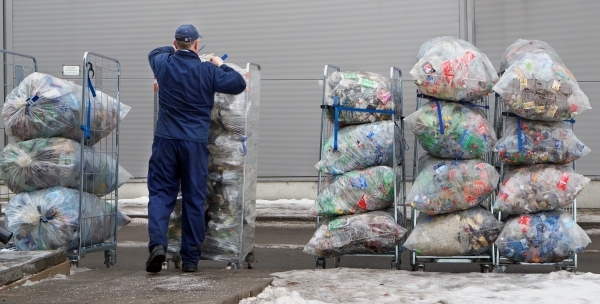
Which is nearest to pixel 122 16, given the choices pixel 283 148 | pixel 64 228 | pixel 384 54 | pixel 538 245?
pixel 283 148

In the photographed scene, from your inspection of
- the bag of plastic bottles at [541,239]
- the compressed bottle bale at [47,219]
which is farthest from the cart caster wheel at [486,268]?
the compressed bottle bale at [47,219]

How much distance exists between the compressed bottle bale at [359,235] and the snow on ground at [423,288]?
26 centimetres

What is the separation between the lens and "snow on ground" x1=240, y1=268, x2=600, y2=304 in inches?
178

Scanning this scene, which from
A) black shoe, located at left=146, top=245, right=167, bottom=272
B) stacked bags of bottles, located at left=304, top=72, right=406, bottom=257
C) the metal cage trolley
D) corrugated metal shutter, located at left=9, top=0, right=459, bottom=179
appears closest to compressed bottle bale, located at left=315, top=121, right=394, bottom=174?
stacked bags of bottles, located at left=304, top=72, right=406, bottom=257

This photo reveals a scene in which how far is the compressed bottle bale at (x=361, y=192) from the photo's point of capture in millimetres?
6031

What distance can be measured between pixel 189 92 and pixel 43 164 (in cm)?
137

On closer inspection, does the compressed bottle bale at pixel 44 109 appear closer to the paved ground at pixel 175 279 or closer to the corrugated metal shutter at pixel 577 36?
the paved ground at pixel 175 279

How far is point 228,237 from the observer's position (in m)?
6.02

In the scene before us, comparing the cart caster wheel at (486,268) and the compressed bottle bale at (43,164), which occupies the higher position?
the compressed bottle bale at (43,164)

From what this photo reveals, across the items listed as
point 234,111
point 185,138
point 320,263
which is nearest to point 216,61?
point 234,111

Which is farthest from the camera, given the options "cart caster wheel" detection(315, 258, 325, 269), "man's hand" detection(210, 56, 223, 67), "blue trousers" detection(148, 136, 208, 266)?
A: "cart caster wheel" detection(315, 258, 325, 269)

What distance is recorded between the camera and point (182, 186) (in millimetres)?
5695

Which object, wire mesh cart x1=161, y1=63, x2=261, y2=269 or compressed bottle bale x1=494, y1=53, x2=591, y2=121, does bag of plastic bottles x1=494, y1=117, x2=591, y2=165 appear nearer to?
compressed bottle bale x1=494, y1=53, x2=591, y2=121

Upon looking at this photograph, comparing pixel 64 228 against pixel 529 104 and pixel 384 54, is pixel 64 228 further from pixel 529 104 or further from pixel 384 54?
pixel 384 54
